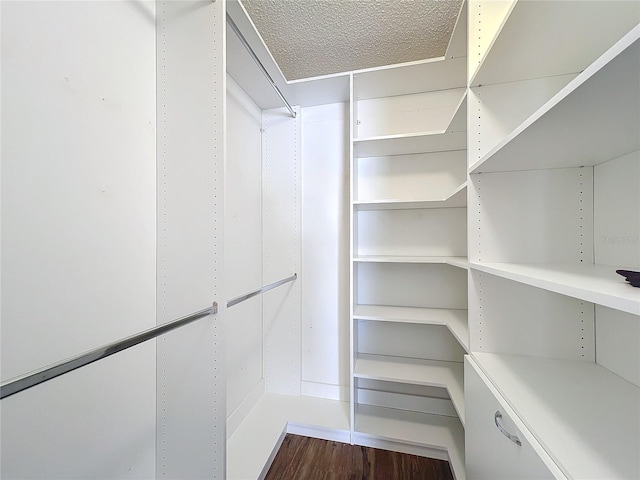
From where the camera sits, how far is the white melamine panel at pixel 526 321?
100 centimetres

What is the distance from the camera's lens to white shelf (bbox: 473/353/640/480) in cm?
56

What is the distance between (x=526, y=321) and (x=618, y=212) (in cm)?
49

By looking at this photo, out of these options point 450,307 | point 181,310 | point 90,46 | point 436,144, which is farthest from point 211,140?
point 450,307

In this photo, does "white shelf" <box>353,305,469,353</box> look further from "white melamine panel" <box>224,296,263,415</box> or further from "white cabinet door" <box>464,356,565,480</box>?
"white melamine panel" <box>224,296,263,415</box>

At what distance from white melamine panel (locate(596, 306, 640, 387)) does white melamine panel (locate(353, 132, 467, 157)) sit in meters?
1.09

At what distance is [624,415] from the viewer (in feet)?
2.26

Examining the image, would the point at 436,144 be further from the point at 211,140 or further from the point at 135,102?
the point at 135,102

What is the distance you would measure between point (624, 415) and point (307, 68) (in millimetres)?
2163

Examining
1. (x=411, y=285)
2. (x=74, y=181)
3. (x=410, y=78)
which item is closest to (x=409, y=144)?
(x=410, y=78)

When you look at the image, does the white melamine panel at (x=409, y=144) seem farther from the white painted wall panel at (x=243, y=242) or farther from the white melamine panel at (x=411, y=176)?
the white painted wall panel at (x=243, y=242)

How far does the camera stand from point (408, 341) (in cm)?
187

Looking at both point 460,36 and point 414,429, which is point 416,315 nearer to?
point 414,429

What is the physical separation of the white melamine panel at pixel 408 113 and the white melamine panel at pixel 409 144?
158 mm

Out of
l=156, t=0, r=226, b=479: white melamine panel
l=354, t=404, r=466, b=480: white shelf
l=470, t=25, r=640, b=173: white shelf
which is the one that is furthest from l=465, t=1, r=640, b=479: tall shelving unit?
l=156, t=0, r=226, b=479: white melamine panel
